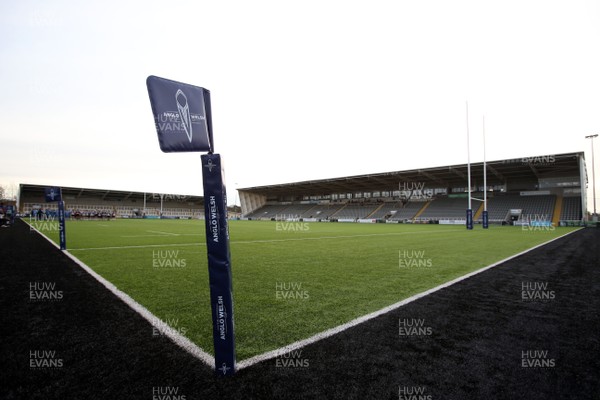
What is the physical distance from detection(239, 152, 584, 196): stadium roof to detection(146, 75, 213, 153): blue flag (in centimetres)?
4129

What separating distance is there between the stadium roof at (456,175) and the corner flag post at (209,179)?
135 feet

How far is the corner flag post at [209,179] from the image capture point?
255 centimetres

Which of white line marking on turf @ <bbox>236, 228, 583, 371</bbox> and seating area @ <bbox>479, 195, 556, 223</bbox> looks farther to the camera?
seating area @ <bbox>479, 195, 556, 223</bbox>

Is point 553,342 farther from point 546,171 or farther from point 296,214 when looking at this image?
point 296,214

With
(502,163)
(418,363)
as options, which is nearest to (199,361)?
(418,363)

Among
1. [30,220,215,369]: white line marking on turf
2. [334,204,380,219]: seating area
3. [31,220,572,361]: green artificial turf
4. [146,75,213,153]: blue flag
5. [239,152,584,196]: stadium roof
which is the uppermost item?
Answer: [239,152,584,196]: stadium roof

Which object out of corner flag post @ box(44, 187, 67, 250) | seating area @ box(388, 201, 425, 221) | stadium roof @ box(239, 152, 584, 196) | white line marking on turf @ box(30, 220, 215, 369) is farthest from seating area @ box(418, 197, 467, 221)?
white line marking on turf @ box(30, 220, 215, 369)

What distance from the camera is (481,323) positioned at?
3838 millimetres

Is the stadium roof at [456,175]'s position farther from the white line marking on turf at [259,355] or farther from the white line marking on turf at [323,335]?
the white line marking on turf at [259,355]

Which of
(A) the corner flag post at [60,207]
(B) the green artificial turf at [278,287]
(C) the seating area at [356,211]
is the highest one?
(A) the corner flag post at [60,207]

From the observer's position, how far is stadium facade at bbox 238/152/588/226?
36.6 metres

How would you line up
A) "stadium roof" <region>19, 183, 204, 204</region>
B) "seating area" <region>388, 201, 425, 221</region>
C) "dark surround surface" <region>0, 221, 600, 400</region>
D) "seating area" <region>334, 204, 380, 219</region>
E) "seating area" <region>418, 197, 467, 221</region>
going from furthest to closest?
1. "stadium roof" <region>19, 183, 204, 204</region>
2. "seating area" <region>334, 204, 380, 219</region>
3. "seating area" <region>388, 201, 425, 221</region>
4. "seating area" <region>418, 197, 467, 221</region>
5. "dark surround surface" <region>0, 221, 600, 400</region>

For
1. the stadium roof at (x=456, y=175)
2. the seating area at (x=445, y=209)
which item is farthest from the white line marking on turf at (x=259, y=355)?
the seating area at (x=445, y=209)

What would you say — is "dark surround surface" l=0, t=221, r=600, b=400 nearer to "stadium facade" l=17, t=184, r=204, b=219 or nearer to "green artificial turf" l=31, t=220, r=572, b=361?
"green artificial turf" l=31, t=220, r=572, b=361
